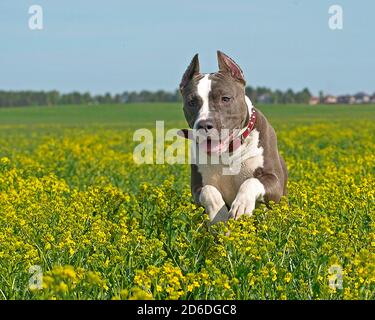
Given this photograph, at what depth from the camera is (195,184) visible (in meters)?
7.71

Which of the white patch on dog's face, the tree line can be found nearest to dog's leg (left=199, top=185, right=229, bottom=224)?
the white patch on dog's face

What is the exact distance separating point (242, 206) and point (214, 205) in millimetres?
344

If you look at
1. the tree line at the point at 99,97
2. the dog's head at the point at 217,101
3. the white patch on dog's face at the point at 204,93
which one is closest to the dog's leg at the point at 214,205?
the dog's head at the point at 217,101

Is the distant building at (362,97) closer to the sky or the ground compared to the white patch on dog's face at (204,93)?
closer to the sky

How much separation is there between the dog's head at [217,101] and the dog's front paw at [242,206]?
0.60 meters

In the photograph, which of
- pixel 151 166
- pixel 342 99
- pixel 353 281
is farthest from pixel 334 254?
pixel 342 99

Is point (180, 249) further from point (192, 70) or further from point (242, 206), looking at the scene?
point (192, 70)

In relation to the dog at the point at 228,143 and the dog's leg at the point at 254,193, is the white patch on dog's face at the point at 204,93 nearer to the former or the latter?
the dog at the point at 228,143

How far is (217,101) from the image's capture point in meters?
7.25

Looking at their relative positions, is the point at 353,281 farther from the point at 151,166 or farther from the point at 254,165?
the point at 151,166

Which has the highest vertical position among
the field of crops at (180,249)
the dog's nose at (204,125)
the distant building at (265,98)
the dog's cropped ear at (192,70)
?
the distant building at (265,98)

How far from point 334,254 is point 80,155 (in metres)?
12.3

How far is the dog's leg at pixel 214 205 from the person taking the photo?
7164 millimetres

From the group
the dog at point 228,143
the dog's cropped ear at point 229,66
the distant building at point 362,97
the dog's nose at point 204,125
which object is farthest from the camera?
the distant building at point 362,97
